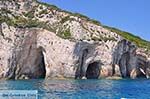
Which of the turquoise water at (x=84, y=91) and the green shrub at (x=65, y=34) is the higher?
the green shrub at (x=65, y=34)

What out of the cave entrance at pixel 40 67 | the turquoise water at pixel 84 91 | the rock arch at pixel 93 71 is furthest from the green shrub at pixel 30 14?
the turquoise water at pixel 84 91

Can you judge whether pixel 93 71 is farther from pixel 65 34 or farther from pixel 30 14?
pixel 30 14

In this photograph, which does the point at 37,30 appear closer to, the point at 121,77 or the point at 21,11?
the point at 21,11

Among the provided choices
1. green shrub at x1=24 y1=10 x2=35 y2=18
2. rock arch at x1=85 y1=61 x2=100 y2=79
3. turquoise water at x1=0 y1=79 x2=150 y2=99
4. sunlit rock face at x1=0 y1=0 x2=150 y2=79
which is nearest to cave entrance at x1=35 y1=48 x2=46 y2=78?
sunlit rock face at x1=0 y1=0 x2=150 y2=79

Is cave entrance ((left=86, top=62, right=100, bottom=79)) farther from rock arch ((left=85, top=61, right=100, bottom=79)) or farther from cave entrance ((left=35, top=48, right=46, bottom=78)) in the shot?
cave entrance ((left=35, top=48, right=46, bottom=78))

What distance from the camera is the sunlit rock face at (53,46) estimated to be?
89.3m

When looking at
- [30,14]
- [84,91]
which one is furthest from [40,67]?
[84,91]

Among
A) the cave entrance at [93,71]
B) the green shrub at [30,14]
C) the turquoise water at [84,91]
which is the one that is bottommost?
the turquoise water at [84,91]

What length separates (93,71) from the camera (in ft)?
327

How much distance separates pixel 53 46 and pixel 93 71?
14596 mm

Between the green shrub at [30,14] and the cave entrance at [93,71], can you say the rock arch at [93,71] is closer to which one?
the cave entrance at [93,71]

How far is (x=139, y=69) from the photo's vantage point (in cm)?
11075

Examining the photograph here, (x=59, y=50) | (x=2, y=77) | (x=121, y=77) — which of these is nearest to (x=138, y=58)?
(x=121, y=77)

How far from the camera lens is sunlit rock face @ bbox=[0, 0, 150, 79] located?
293 ft
